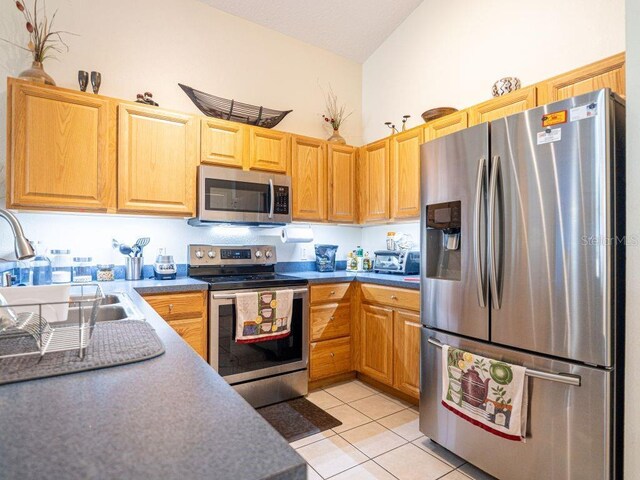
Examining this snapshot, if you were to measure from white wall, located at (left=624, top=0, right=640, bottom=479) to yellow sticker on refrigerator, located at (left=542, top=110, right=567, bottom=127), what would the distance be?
204 millimetres

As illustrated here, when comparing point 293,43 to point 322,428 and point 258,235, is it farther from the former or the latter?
point 322,428

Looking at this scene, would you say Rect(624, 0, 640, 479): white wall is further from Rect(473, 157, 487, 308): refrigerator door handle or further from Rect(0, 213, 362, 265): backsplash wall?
Rect(0, 213, 362, 265): backsplash wall

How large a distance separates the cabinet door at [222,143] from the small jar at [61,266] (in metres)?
1.08

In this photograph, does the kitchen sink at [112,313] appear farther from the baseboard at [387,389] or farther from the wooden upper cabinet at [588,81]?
the wooden upper cabinet at [588,81]

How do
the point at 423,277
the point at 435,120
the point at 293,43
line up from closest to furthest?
1. the point at 423,277
2. the point at 435,120
3. the point at 293,43

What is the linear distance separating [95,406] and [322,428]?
77.7 inches

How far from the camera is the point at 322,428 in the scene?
2.23m

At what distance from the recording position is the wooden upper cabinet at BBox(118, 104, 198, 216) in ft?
7.50

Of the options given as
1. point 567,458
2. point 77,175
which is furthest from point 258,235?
point 567,458

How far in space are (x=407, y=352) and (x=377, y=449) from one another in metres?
0.66

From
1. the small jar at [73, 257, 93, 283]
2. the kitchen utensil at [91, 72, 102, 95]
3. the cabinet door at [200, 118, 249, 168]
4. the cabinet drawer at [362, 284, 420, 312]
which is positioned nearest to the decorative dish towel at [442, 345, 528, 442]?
the cabinet drawer at [362, 284, 420, 312]

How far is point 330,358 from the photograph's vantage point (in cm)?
282

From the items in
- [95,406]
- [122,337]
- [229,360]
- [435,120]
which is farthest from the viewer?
[435,120]

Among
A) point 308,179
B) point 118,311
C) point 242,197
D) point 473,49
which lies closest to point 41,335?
point 118,311
